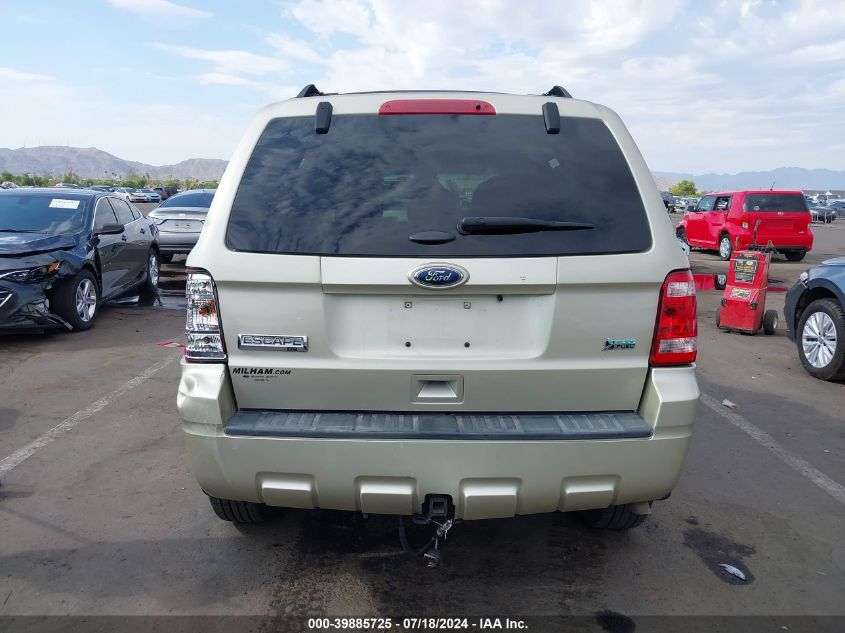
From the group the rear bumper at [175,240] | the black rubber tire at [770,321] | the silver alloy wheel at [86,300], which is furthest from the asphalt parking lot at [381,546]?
the rear bumper at [175,240]

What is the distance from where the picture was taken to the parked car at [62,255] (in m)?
7.47

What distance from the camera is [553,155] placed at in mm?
2875

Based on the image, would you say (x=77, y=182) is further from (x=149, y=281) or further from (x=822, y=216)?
(x=149, y=281)

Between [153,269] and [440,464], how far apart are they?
31.9 ft

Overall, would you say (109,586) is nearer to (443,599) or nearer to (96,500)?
(96,500)

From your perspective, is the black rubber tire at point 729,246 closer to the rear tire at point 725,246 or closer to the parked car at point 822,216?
the rear tire at point 725,246

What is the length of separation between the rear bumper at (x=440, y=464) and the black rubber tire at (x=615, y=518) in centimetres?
61

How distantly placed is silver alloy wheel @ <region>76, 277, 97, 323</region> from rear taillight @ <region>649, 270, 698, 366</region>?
7383 mm

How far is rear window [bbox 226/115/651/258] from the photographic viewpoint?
2.70 meters

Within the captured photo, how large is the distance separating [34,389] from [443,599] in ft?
15.5

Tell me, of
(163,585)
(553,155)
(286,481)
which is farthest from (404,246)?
(163,585)

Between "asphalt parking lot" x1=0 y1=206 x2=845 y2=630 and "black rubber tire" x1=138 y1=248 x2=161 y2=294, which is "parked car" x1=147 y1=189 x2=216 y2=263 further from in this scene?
"asphalt parking lot" x1=0 y1=206 x2=845 y2=630

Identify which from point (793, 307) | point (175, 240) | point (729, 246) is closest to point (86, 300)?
point (175, 240)

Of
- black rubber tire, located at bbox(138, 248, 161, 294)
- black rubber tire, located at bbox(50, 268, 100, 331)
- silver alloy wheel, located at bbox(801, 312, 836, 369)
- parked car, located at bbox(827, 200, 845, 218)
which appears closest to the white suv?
silver alloy wheel, located at bbox(801, 312, 836, 369)
